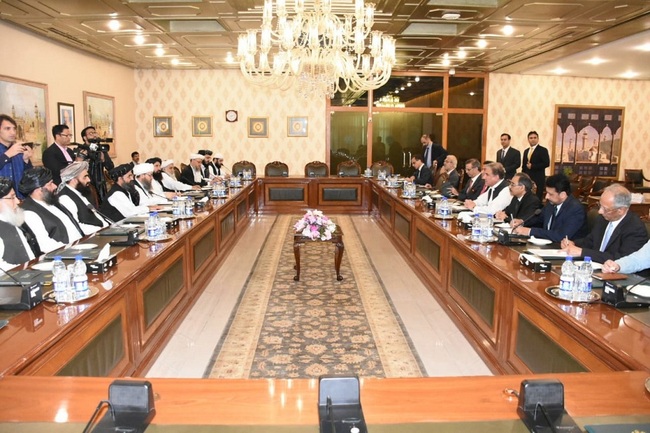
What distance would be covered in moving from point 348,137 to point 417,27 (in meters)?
4.80

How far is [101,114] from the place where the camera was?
9586mm

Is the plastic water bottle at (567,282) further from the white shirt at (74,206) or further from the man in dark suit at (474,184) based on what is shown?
the man in dark suit at (474,184)

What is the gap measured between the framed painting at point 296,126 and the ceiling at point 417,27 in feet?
7.42

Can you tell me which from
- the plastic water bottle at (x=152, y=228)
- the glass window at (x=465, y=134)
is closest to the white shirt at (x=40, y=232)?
the plastic water bottle at (x=152, y=228)

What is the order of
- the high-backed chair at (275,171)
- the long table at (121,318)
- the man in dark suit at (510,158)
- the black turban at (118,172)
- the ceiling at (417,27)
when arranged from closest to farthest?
1. the long table at (121,318)
2. the black turban at (118,172)
3. the ceiling at (417,27)
4. the man in dark suit at (510,158)
5. the high-backed chair at (275,171)

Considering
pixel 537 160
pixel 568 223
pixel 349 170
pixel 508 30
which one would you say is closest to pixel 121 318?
pixel 568 223

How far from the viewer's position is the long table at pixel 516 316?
1962mm

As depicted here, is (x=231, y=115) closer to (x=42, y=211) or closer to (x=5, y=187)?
(x=42, y=211)

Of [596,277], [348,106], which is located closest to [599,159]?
[348,106]

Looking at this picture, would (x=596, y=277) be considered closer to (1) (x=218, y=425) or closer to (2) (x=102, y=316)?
(1) (x=218, y=425)

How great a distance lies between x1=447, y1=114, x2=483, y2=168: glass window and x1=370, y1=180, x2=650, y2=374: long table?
7.12 meters

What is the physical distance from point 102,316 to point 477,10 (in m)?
5.49

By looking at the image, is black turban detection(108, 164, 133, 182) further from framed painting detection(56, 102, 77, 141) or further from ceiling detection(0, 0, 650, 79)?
framed painting detection(56, 102, 77, 141)

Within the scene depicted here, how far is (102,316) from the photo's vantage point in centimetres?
239
